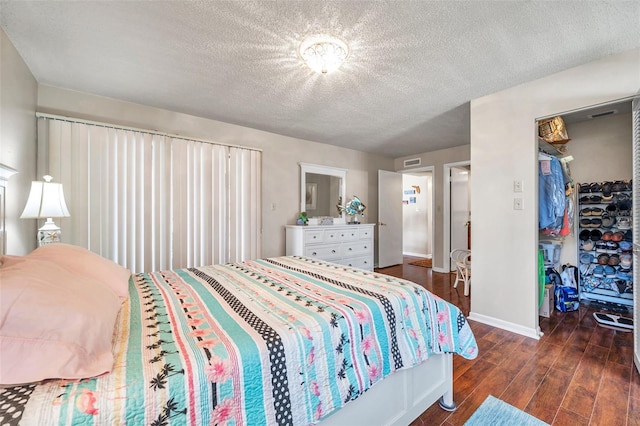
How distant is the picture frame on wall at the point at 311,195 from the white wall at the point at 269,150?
0.20 meters

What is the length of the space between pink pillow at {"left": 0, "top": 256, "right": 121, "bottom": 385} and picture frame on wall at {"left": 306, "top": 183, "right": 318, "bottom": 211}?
362 cm

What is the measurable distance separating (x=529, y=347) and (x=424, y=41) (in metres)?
2.62

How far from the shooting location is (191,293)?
4.97 ft

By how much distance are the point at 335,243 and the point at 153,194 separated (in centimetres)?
258

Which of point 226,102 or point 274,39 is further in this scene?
point 226,102

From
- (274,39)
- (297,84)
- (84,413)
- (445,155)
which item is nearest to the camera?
(84,413)

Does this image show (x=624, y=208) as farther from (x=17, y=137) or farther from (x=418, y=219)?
(x=17, y=137)

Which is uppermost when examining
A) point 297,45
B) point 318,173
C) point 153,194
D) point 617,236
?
point 297,45

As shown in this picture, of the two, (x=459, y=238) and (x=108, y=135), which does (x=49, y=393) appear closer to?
(x=108, y=135)

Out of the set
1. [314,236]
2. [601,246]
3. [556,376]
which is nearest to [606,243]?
[601,246]

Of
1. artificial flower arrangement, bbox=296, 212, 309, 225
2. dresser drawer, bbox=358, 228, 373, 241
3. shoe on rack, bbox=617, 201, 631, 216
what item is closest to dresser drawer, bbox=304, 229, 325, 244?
artificial flower arrangement, bbox=296, 212, 309, 225

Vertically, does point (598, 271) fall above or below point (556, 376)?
above

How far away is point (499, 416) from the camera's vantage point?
5.00ft

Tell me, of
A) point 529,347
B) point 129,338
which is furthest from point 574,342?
A: point 129,338
